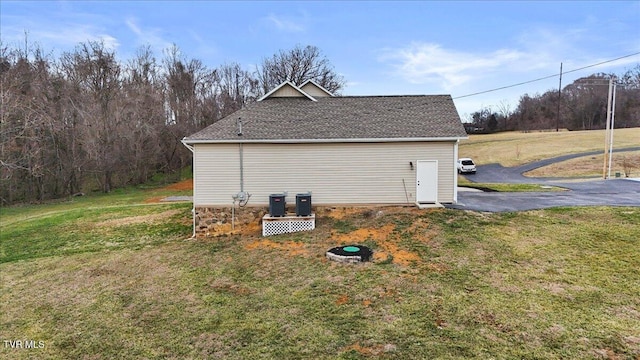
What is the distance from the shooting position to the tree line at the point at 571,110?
50688 mm

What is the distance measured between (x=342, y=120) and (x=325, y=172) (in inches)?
93.4

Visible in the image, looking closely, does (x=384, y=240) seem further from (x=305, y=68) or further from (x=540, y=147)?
(x=540, y=147)

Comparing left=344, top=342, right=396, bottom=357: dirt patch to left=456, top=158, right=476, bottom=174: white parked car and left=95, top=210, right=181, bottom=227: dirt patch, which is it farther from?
left=456, top=158, right=476, bottom=174: white parked car

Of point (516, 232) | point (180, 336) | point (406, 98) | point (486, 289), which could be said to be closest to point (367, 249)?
point (486, 289)

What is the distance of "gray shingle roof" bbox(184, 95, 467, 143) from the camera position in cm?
1164

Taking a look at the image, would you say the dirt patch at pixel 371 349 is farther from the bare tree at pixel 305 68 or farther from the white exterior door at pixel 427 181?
the bare tree at pixel 305 68

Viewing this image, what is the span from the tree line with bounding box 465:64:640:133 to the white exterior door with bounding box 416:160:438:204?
165 ft

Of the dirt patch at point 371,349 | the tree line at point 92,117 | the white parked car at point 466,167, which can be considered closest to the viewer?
the dirt patch at point 371,349

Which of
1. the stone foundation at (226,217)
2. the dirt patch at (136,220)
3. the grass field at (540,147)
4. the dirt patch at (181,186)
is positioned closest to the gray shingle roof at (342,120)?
the stone foundation at (226,217)

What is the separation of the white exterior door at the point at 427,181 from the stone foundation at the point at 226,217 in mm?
5376

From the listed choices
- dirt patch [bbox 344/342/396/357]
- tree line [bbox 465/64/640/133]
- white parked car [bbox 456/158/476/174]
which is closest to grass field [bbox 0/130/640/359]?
dirt patch [bbox 344/342/396/357]

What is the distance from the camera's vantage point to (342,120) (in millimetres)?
12867

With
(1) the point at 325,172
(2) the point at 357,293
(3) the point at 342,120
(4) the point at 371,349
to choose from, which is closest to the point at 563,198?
(3) the point at 342,120

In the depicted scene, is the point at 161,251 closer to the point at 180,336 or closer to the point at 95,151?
the point at 180,336
